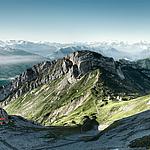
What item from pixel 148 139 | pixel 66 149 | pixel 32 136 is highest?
pixel 148 139

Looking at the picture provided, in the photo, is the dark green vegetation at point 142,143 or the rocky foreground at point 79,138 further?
the rocky foreground at point 79,138

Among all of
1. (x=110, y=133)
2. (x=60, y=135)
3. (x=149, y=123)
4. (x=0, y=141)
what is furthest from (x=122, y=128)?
(x=0, y=141)

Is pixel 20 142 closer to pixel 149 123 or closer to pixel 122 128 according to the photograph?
pixel 122 128

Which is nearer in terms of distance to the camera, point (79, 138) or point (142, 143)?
point (142, 143)

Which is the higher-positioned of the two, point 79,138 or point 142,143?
point 142,143

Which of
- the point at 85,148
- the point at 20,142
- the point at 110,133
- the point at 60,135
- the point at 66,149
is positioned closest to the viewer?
the point at 85,148

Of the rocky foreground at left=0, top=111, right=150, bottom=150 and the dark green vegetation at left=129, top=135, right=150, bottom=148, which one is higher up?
the dark green vegetation at left=129, top=135, right=150, bottom=148

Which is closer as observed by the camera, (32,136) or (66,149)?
(66,149)

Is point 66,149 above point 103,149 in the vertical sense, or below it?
below

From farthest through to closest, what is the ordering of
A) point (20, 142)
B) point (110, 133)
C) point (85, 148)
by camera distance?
point (20, 142)
point (110, 133)
point (85, 148)

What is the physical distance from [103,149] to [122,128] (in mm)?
43265

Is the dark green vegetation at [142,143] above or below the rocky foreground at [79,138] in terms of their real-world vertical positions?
above

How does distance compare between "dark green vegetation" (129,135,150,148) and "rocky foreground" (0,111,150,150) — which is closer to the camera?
"dark green vegetation" (129,135,150,148)

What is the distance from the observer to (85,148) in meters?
128
